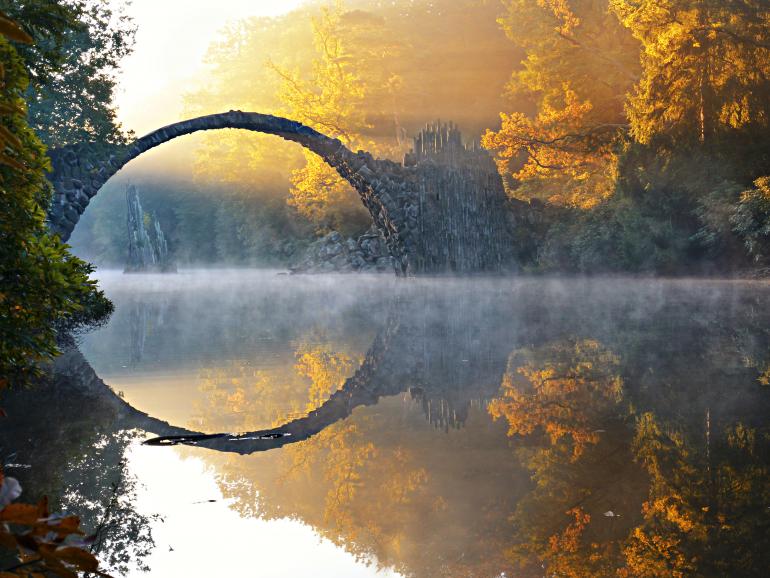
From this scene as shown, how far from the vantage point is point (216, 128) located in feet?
82.6

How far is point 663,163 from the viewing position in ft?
78.7

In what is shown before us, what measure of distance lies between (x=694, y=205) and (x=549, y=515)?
70.8 feet

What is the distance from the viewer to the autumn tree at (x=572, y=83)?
29.6 meters

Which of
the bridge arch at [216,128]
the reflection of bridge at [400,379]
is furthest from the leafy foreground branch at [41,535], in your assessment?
the bridge arch at [216,128]

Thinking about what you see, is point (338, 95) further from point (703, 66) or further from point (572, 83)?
point (703, 66)

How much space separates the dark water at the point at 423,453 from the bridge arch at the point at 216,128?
34.3 ft

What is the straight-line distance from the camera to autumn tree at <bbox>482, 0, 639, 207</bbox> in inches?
1167

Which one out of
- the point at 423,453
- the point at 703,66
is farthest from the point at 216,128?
the point at 423,453

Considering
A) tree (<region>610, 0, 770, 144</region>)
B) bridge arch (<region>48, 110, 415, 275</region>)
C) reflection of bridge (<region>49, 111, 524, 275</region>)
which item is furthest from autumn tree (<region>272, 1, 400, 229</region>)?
tree (<region>610, 0, 770, 144</region>)

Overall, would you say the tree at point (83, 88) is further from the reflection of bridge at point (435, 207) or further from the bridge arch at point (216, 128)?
the reflection of bridge at point (435, 207)

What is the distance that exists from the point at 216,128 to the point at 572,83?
→ 39.2 ft

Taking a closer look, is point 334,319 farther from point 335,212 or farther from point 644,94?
point 335,212

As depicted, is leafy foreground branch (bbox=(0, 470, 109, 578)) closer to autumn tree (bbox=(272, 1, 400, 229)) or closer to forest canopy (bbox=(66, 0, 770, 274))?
forest canopy (bbox=(66, 0, 770, 274))

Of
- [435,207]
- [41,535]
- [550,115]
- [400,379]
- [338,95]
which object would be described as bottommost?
[400,379]
